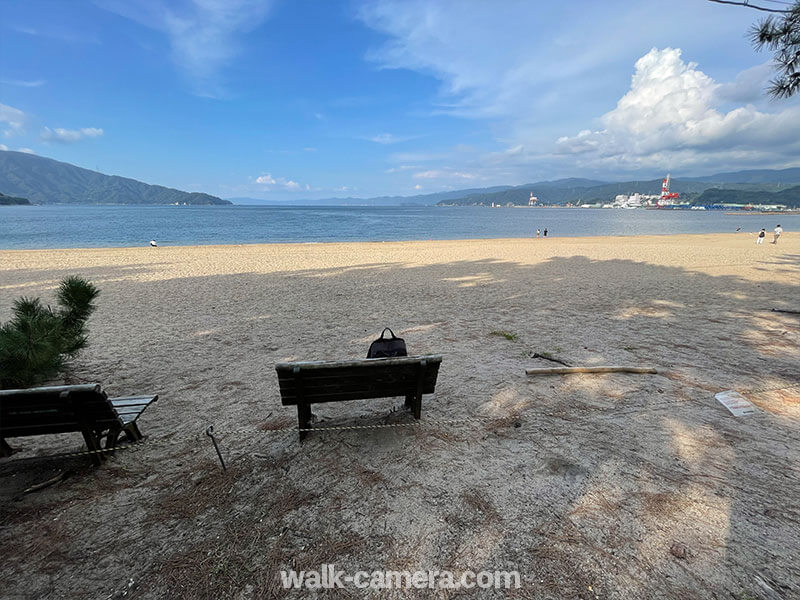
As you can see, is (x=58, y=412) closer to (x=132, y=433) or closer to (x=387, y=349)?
(x=132, y=433)

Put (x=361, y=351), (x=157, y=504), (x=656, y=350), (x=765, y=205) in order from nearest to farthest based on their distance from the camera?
(x=157, y=504), (x=656, y=350), (x=361, y=351), (x=765, y=205)

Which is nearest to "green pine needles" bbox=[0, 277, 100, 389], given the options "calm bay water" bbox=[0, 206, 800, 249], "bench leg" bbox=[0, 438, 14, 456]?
"bench leg" bbox=[0, 438, 14, 456]

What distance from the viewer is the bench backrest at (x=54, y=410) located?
2699 millimetres

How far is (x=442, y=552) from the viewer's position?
235cm

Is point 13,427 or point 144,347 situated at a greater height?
point 13,427

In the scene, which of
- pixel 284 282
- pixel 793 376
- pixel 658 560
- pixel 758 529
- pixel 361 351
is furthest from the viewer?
pixel 284 282

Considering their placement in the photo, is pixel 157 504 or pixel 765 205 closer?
pixel 157 504

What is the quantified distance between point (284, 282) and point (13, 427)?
10.5 m

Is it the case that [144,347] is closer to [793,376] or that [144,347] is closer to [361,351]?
[361,351]

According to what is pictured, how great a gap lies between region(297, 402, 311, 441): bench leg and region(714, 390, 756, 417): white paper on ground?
454 cm

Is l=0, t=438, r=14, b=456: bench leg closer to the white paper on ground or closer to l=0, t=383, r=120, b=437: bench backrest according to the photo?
l=0, t=383, r=120, b=437: bench backrest

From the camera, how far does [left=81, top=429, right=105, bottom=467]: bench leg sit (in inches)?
120

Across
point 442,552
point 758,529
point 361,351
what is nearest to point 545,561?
point 442,552

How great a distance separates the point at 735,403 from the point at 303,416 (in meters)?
4.80
